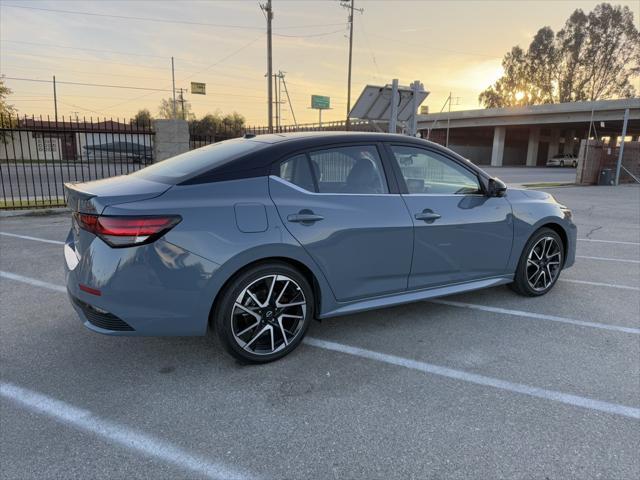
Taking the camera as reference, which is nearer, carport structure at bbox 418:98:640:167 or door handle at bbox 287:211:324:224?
door handle at bbox 287:211:324:224

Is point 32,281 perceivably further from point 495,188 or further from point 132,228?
point 495,188

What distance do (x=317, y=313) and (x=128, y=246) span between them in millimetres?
1446

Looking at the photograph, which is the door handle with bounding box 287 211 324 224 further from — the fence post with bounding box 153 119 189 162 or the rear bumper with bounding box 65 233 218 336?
the fence post with bounding box 153 119 189 162

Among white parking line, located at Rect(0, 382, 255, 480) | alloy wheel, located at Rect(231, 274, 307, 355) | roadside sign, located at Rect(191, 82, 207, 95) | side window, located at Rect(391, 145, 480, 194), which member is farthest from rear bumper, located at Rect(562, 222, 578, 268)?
roadside sign, located at Rect(191, 82, 207, 95)

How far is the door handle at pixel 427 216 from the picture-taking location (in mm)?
3742

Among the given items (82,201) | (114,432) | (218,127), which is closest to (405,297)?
(114,432)

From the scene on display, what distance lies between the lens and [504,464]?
7.50 ft

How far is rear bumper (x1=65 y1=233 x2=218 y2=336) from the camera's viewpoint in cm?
278

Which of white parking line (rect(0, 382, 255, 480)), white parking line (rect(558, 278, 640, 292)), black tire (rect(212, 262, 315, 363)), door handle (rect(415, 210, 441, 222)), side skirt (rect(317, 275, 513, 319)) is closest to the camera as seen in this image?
white parking line (rect(0, 382, 255, 480))

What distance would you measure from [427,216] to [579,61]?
257 feet

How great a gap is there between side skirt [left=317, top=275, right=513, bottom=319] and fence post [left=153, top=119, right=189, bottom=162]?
916 centimetres

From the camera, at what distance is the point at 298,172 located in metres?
3.34

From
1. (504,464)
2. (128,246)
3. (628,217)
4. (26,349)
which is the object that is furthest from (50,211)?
(628,217)

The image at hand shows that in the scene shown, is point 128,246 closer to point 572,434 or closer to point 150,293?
point 150,293
